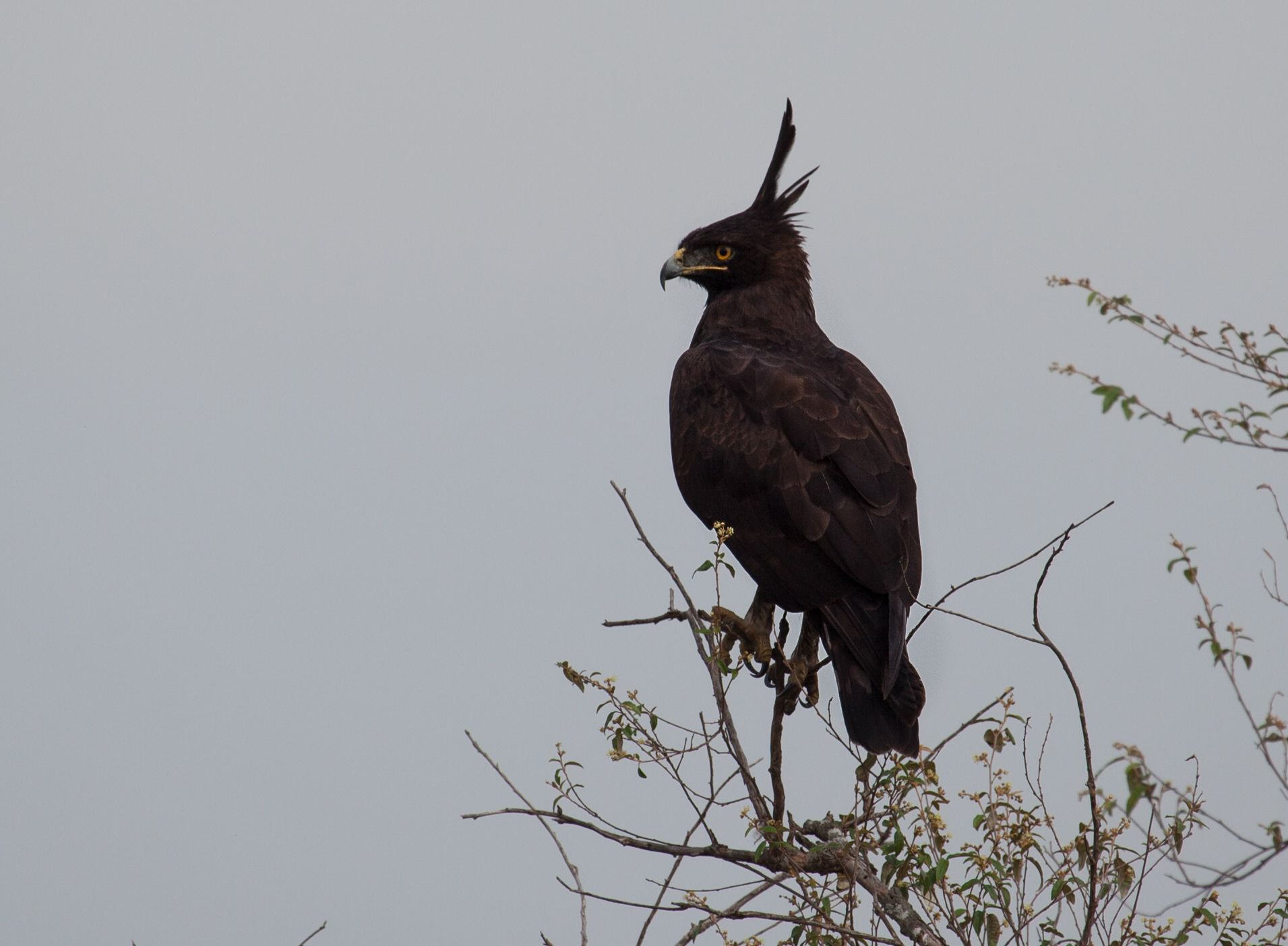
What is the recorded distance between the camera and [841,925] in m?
3.39

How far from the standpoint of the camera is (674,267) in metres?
5.74

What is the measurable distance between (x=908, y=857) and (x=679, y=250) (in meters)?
3.06

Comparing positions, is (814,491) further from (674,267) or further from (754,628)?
(674,267)

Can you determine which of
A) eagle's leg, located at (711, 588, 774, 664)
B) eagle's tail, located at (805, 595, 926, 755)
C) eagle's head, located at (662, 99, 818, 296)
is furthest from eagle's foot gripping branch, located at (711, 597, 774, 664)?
eagle's head, located at (662, 99, 818, 296)

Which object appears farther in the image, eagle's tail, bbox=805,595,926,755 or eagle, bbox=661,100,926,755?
eagle, bbox=661,100,926,755

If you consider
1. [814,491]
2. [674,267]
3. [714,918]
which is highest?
[674,267]

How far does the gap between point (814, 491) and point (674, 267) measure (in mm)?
1552

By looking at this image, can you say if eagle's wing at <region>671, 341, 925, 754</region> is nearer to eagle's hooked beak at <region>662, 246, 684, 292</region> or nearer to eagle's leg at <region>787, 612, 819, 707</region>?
eagle's leg at <region>787, 612, 819, 707</region>

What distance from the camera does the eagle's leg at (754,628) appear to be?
479 cm

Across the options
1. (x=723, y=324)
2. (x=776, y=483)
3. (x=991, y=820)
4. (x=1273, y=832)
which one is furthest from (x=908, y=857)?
(x=723, y=324)

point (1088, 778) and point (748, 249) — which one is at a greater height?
point (748, 249)

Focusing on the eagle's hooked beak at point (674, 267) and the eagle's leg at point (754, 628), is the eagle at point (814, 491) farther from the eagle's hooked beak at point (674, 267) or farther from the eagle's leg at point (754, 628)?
the eagle's hooked beak at point (674, 267)

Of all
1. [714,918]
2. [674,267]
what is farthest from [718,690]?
[674,267]

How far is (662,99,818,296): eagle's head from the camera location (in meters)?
5.71
